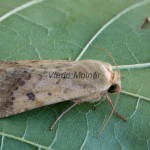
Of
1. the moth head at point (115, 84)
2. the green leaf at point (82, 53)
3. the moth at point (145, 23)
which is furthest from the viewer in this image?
the moth at point (145, 23)

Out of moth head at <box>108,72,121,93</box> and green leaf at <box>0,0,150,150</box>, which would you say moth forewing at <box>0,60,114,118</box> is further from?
green leaf at <box>0,0,150,150</box>

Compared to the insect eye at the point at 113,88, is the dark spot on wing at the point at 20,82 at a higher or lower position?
higher

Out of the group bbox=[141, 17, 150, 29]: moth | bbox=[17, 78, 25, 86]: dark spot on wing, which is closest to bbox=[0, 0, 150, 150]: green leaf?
bbox=[141, 17, 150, 29]: moth

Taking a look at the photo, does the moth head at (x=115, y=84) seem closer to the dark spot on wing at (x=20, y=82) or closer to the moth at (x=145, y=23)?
the dark spot on wing at (x=20, y=82)

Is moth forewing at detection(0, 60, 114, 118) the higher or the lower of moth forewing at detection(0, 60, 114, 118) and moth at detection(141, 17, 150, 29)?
the lower

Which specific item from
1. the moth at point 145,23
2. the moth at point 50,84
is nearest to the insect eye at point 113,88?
the moth at point 50,84

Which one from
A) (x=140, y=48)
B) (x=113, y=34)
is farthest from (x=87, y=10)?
(x=140, y=48)

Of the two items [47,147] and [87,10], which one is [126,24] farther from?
[47,147]
